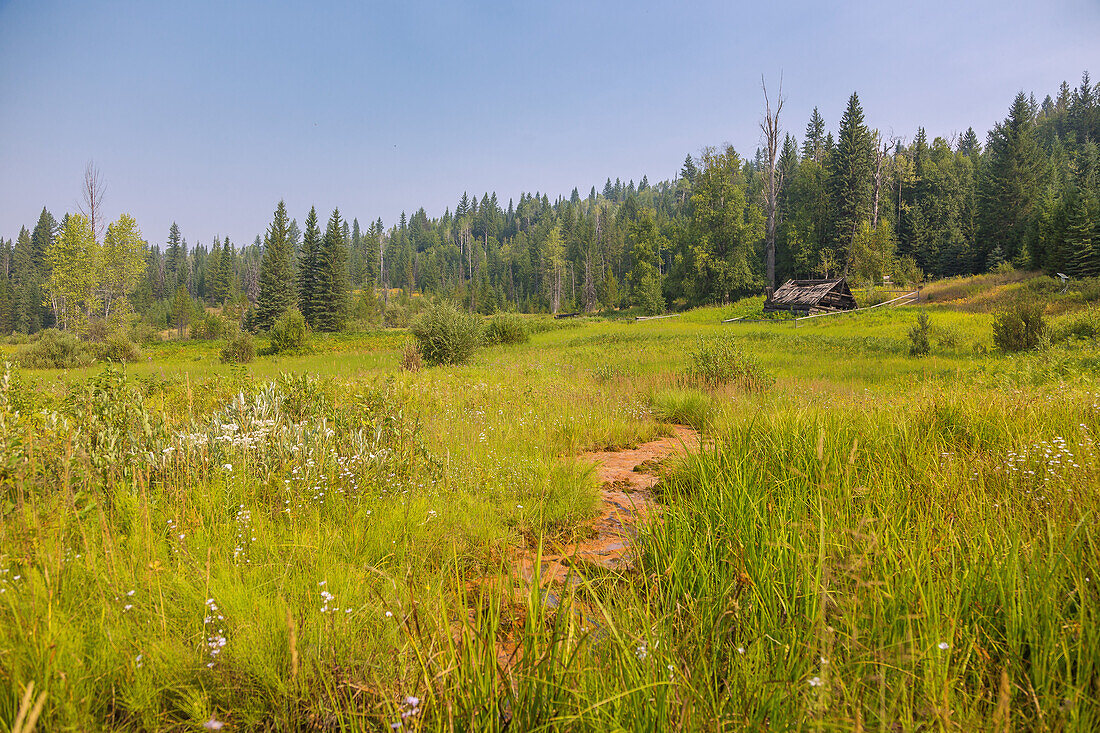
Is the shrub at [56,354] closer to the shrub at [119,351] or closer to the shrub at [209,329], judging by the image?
the shrub at [119,351]

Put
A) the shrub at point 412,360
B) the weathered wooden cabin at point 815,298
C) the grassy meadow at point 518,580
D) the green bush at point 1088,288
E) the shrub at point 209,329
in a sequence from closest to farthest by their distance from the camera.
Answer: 1. the grassy meadow at point 518,580
2. the shrub at point 412,360
3. the green bush at point 1088,288
4. the weathered wooden cabin at point 815,298
5. the shrub at point 209,329

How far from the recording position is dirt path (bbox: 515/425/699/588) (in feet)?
9.85

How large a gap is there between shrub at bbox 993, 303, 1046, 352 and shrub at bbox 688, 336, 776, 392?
892cm

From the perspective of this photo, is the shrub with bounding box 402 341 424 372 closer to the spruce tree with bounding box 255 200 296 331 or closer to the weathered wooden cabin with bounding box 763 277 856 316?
the weathered wooden cabin with bounding box 763 277 856 316

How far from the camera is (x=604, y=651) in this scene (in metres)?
1.89

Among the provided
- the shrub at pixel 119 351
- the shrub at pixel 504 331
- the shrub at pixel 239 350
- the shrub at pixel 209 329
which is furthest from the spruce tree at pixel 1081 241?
the shrub at pixel 209 329

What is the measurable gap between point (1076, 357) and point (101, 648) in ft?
50.7

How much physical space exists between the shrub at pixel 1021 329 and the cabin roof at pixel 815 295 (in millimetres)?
18495

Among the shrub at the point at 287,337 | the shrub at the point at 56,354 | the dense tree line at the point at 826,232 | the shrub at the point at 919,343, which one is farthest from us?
the dense tree line at the point at 826,232

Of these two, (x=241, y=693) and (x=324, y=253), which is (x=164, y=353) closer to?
(x=324, y=253)

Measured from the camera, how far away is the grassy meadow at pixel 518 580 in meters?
1.55

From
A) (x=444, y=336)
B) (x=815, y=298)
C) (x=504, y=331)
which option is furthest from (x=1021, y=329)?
(x=504, y=331)

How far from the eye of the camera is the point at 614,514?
14.0 ft

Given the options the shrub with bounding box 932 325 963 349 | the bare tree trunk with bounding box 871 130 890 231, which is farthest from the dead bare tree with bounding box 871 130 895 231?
the shrub with bounding box 932 325 963 349
